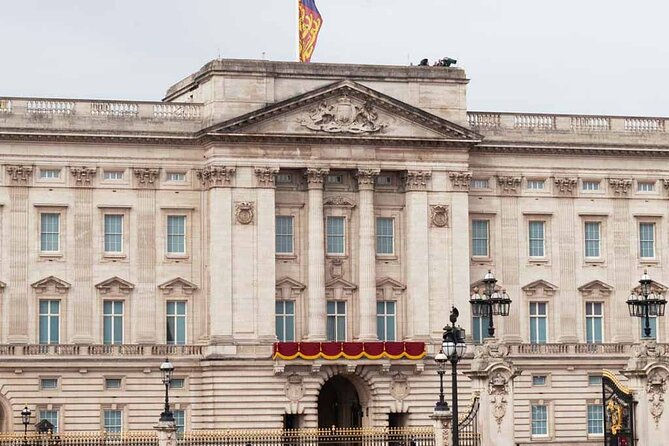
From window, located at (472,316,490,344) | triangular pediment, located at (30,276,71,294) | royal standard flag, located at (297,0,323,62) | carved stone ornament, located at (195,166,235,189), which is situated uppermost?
royal standard flag, located at (297,0,323,62)

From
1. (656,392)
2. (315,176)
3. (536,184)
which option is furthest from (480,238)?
(656,392)

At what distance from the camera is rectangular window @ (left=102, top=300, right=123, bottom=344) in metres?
91.8

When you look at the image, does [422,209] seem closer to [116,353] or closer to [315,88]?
[315,88]

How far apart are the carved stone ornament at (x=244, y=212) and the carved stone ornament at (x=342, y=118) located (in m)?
4.77

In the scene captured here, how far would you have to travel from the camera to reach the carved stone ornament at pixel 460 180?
94875mm

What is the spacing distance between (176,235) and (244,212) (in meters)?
3.71

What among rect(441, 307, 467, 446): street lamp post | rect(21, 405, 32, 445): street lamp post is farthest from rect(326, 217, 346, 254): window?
rect(441, 307, 467, 446): street lamp post

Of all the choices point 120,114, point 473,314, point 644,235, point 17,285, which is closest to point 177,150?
point 120,114

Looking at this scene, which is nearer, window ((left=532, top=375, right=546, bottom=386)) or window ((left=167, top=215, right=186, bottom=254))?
window ((left=167, top=215, right=186, bottom=254))

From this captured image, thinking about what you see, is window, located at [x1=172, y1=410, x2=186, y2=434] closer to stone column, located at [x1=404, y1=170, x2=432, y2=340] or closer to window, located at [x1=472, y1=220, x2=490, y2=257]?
stone column, located at [x1=404, y1=170, x2=432, y2=340]

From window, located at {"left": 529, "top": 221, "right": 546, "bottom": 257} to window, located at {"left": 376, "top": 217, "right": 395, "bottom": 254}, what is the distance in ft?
24.7

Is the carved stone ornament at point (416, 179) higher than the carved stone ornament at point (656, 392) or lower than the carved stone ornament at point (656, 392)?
higher

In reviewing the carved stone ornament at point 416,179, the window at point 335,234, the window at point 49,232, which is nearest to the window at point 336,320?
the window at point 335,234

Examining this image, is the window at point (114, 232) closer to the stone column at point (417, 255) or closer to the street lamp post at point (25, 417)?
the street lamp post at point (25, 417)
